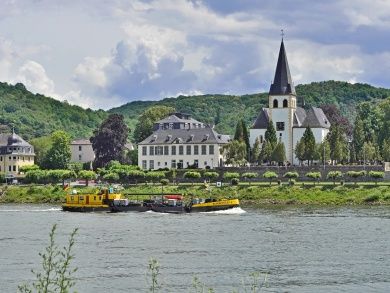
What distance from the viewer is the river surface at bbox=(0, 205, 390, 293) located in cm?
4541

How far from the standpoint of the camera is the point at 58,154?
159 meters

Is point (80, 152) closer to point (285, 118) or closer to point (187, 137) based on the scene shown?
point (187, 137)

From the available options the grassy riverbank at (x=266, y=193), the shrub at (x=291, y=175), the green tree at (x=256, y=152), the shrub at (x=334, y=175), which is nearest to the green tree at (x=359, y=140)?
the green tree at (x=256, y=152)

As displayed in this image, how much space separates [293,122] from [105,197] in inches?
2322

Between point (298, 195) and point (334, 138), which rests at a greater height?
point (334, 138)

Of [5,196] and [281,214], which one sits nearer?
[281,214]

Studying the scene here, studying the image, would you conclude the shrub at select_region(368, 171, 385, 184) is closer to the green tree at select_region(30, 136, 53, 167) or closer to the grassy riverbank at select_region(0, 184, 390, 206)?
the grassy riverbank at select_region(0, 184, 390, 206)

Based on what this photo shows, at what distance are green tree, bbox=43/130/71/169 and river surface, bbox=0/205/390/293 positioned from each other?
6866cm

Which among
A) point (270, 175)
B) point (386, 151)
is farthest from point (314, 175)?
point (386, 151)

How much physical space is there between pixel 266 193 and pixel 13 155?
67.5 metres

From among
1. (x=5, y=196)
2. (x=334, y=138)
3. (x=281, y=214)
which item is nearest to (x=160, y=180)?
(x=5, y=196)

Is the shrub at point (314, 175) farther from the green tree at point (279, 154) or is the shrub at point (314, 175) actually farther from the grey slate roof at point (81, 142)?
the grey slate roof at point (81, 142)

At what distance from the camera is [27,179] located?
138625mm

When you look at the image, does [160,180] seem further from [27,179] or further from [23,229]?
[23,229]
